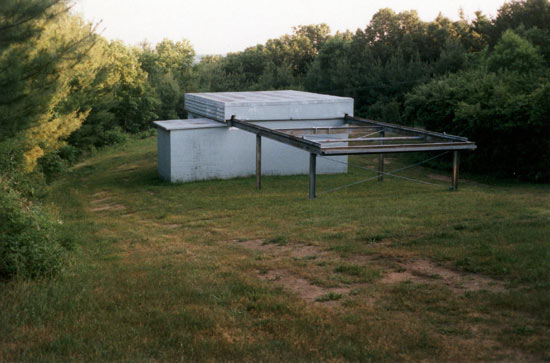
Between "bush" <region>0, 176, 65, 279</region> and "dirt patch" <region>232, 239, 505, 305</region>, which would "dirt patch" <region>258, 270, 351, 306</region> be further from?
"bush" <region>0, 176, 65, 279</region>

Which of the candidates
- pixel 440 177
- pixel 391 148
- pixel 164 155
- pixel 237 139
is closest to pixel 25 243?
pixel 391 148

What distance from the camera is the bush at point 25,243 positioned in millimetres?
10461

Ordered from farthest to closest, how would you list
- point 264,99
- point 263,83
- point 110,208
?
point 263,83, point 264,99, point 110,208

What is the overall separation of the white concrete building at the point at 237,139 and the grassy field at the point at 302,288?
6931 mm

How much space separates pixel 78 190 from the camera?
24.4 metres

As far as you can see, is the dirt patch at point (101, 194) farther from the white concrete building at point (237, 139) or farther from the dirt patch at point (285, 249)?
the dirt patch at point (285, 249)

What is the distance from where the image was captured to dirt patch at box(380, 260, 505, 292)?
9.27 m

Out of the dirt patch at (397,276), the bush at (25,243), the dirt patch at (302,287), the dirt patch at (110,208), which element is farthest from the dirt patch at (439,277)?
the dirt patch at (110,208)

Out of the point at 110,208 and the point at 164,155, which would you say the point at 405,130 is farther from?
the point at 110,208

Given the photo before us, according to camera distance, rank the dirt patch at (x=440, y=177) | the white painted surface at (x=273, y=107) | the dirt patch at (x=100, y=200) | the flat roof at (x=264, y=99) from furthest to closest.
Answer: the dirt patch at (x=440, y=177) → the flat roof at (x=264, y=99) → the white painted surface at (x=273, y=107) → the dirt patch at (x=100, y=200)

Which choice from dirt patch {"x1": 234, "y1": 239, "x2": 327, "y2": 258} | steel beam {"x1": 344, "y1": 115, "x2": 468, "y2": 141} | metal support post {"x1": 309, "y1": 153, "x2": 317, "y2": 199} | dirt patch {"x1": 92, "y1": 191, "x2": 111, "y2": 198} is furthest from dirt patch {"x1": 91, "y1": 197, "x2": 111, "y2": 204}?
steel beam {"x1": 344, "y1": 115, "x2": 468, "y2": 141}

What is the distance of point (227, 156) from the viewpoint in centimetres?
2530

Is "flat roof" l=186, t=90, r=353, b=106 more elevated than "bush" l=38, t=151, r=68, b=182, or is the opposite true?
"flat roof" l=186, t=90, r=353, b=106

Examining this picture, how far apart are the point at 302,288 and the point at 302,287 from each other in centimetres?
6
